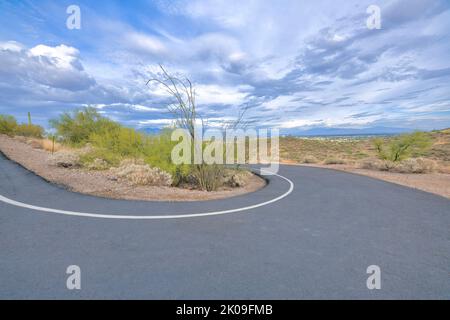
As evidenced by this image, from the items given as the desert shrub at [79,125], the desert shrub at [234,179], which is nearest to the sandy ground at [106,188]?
the desert shrub at [234,179]

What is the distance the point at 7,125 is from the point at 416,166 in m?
41.3

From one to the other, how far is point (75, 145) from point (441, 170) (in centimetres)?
2548

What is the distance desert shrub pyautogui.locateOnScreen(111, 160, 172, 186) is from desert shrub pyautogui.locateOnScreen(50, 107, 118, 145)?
30.3 feet

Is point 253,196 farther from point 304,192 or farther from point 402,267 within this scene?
point 402,267

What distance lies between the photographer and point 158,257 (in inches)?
130

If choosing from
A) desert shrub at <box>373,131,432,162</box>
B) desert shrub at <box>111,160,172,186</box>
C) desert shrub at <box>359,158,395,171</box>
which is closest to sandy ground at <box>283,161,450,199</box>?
desert shrub at <box>359,158,395,171</box>

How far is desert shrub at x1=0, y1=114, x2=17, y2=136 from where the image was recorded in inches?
1095

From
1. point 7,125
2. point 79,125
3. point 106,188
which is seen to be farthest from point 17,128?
point 106,188

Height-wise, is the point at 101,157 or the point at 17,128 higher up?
the point at 17,128

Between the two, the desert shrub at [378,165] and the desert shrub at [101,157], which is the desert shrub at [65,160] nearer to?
the desert shrub at [101,157]

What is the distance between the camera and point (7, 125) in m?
28.2

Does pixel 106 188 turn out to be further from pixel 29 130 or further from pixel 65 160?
pixel 29 130

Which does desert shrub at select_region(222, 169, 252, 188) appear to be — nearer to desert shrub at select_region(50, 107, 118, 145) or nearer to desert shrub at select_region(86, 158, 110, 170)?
desert shrub at select_region(86, 158, 110, 170)
